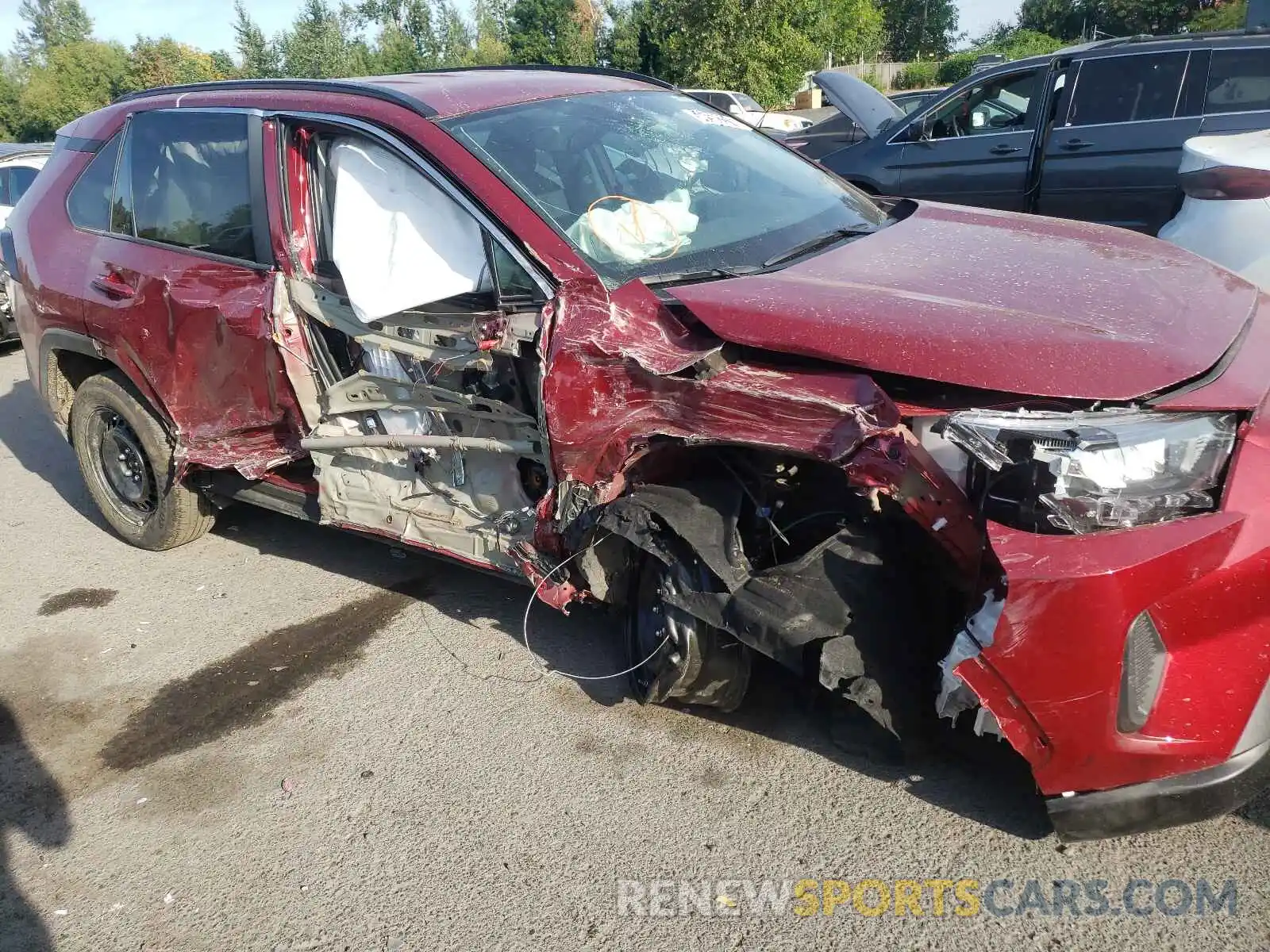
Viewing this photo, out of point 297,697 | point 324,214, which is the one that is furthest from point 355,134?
point 297,697

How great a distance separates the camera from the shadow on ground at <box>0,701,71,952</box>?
8.28 feet

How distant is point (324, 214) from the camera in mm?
3641

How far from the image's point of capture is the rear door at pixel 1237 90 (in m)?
6.82

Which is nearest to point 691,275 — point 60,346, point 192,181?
point 192,181

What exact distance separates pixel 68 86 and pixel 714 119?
56.0m

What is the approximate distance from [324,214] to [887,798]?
2772 mm

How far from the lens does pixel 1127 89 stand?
7223mm

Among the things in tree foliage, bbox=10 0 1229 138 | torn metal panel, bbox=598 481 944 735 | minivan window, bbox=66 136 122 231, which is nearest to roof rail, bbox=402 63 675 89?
minivan window, bbox=66 136 122 231

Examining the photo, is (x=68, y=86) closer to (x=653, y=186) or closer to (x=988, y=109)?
(x=988, y=109)

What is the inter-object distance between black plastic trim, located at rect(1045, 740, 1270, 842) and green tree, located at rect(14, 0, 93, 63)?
89168mm

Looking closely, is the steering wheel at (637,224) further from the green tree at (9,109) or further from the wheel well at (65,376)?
the green tree at (9,109)

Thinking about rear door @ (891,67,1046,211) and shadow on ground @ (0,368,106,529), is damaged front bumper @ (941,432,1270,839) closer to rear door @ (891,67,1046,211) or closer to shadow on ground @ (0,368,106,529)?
shadow on ground @ (0,368,106,529)

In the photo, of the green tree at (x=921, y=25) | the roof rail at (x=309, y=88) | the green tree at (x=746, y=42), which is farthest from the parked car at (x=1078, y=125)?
the green tree at (x=921, y=25)

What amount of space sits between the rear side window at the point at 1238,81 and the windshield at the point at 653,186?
15.1 ft
